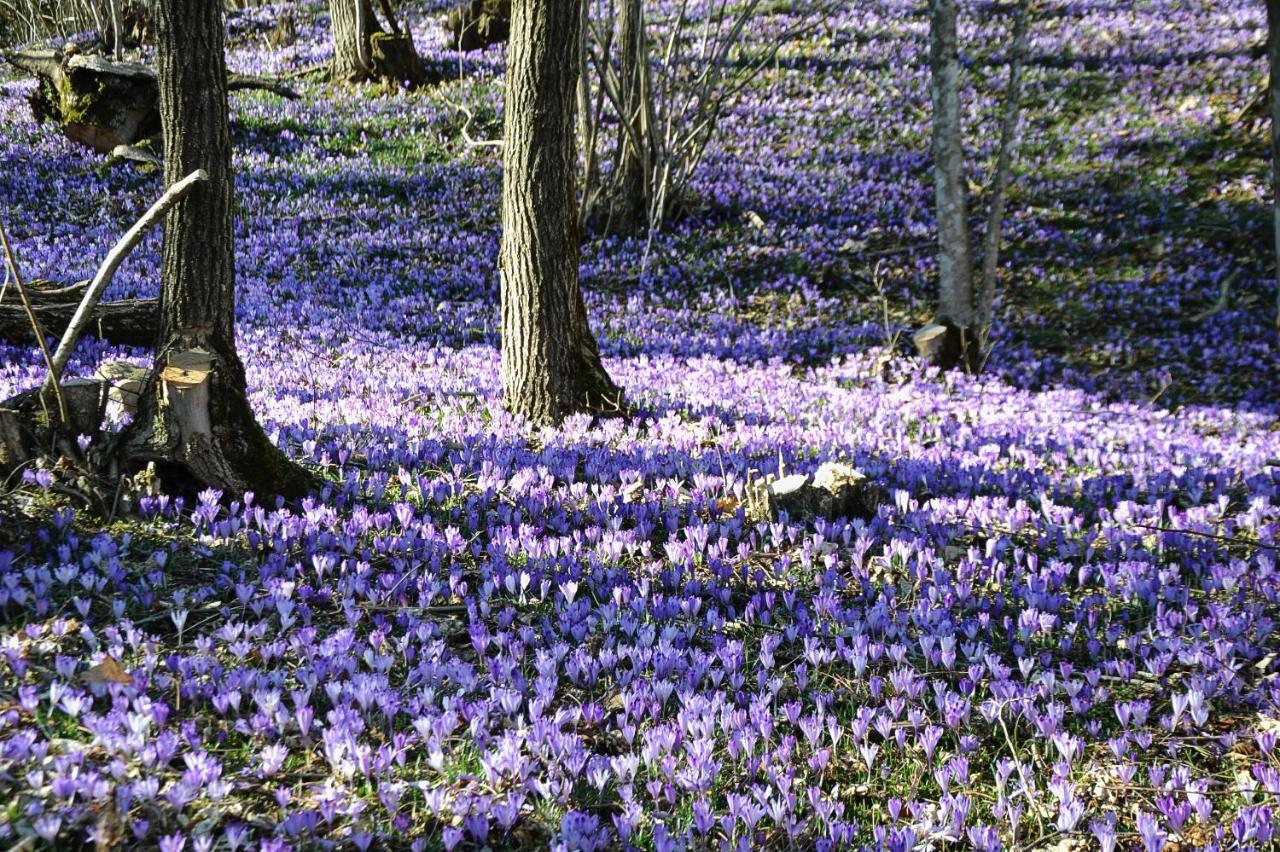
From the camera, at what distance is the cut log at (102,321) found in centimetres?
782

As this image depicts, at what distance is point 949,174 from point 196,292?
790cm

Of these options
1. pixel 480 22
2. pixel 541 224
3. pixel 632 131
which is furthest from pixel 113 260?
pixel 480 22

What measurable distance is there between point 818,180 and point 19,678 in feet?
49.8

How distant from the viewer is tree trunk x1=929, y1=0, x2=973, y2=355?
31.2 ft

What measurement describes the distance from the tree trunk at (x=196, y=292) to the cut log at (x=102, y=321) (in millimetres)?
3890

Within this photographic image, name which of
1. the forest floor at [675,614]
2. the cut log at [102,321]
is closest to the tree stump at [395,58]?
the forest floor at [675,614]

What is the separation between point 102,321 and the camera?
28.3 feet

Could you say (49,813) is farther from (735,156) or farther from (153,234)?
(735,156)

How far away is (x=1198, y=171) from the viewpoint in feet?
50.8

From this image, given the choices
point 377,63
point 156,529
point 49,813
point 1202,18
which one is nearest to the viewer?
point 49,813

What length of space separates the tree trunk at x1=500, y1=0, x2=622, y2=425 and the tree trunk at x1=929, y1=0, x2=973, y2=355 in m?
4.78

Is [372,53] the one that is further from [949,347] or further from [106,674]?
[106,674]

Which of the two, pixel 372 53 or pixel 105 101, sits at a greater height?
pixel 372 53

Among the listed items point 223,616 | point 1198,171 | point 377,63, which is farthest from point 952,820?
point 377,63
